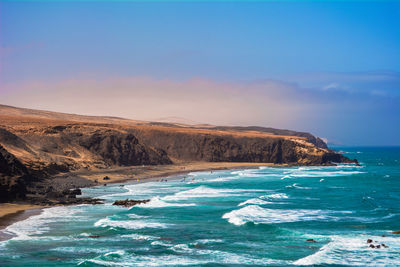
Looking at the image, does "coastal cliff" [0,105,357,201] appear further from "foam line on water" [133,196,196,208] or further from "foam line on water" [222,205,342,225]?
→ "foam line on water" [222,205,342,225]

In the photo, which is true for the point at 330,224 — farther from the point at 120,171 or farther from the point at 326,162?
the point at 326,162

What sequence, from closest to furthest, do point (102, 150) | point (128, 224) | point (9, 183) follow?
point (128, 224) < point (9, 183) < point (102, 150)

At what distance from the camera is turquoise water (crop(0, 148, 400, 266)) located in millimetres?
29781

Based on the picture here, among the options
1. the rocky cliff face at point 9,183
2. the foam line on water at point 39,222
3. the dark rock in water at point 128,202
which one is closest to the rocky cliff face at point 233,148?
the rocky cliff face at point 9,183

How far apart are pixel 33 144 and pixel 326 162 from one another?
9607 cm

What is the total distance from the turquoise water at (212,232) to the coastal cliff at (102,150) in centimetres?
1104

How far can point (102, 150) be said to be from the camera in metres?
114

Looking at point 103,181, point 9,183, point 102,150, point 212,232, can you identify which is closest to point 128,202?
point 9,183

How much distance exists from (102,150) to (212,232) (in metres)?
79.8

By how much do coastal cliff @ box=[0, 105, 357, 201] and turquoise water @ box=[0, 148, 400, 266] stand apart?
11036 mm

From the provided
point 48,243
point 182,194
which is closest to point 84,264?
point 48,243

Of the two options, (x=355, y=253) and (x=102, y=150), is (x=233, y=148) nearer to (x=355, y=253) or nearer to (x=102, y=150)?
(x=102, y=150)

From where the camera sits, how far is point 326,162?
15250 centimetres

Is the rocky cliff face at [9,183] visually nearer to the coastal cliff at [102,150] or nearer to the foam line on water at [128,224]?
the coastal cliff at [102,150]
